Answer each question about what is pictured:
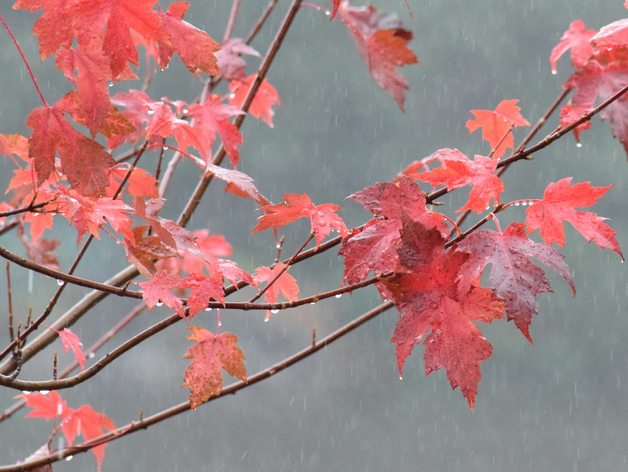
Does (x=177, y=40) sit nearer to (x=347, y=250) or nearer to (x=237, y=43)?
(x=347, y=250)

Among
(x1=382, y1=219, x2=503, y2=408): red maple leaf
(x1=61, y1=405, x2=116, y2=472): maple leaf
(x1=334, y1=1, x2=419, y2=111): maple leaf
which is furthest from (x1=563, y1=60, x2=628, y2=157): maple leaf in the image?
(x1=61, y1=405, x2=116, y2=472): maple leaf

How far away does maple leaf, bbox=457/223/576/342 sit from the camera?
1.89 ft

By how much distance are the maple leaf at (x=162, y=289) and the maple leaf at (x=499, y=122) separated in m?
0.49

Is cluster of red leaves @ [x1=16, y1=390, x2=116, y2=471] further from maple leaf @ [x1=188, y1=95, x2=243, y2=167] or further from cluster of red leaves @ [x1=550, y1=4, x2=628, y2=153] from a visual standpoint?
cluster of red leaves @ [x1=550, y1=4, x2=628, y2=153]

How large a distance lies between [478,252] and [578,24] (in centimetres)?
85

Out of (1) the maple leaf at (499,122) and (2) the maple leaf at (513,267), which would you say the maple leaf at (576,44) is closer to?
(1) the maple leaf at (499,122)

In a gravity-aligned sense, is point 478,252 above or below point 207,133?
below

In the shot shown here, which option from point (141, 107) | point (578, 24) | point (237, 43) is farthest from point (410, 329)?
point (578, 24)

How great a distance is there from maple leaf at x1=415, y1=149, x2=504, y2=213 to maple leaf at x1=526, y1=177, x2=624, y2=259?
0.19 ft

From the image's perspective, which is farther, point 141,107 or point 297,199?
point 141,107

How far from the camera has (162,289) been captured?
723 mm

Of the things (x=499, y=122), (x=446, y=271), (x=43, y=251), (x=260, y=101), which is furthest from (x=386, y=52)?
(x=43, y=251)

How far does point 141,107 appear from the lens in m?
0.98

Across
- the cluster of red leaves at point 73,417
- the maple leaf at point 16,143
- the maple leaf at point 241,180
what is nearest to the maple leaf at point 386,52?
the maple leaf at point 241,180
